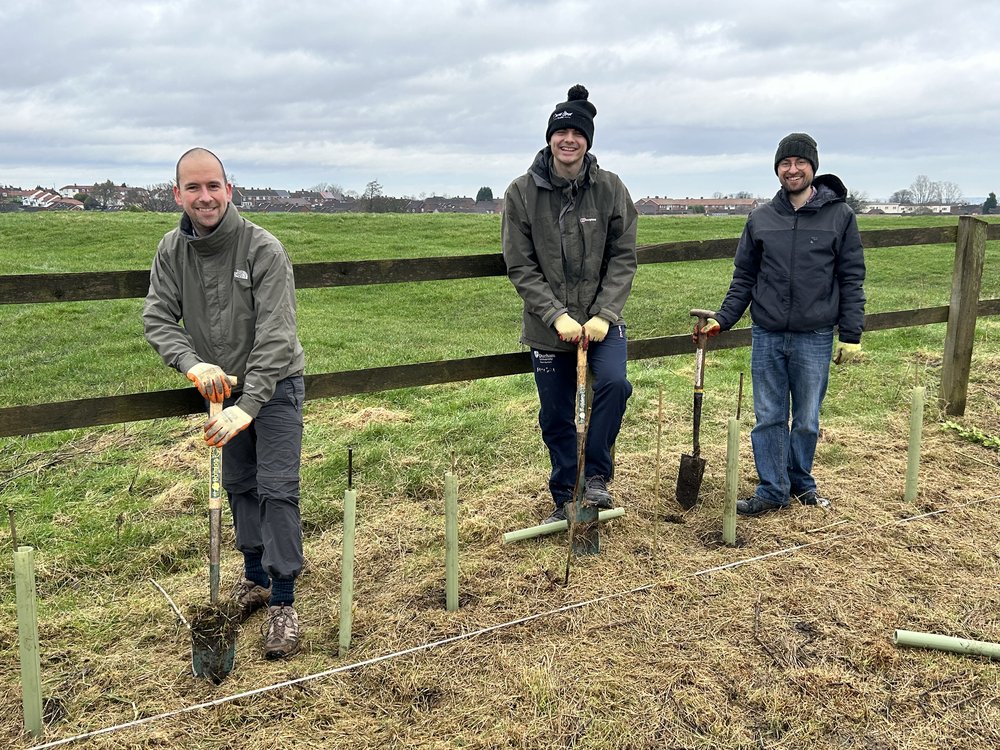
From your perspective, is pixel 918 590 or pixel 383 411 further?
pixel 383 411

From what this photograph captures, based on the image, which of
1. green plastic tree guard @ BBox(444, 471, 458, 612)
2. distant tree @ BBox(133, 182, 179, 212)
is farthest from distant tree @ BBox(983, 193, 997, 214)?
green plastic tree guard @ BBox(444, 471, 458, 612)

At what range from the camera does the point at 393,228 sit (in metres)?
26.7

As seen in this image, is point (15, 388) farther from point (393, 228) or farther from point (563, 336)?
point (393, 228)

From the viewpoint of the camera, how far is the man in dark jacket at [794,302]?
4.47 m

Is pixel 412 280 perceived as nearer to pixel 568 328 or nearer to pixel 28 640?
pixel 568 328

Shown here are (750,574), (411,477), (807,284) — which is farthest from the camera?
(411,477)

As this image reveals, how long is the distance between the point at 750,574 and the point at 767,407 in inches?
46.9

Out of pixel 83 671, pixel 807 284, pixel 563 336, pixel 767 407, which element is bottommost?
pixel 83 671

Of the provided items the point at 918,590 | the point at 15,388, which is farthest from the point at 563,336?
the point at 15,388

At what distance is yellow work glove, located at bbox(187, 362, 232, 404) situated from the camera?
3176 mm

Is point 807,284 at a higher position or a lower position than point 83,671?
higher

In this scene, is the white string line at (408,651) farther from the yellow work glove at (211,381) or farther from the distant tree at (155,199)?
the distant tree at (155,199)

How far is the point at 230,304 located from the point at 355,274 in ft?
3.52

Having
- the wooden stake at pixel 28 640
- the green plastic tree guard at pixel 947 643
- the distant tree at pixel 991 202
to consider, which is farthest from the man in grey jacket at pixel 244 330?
the distant tree at pixel 991 202
